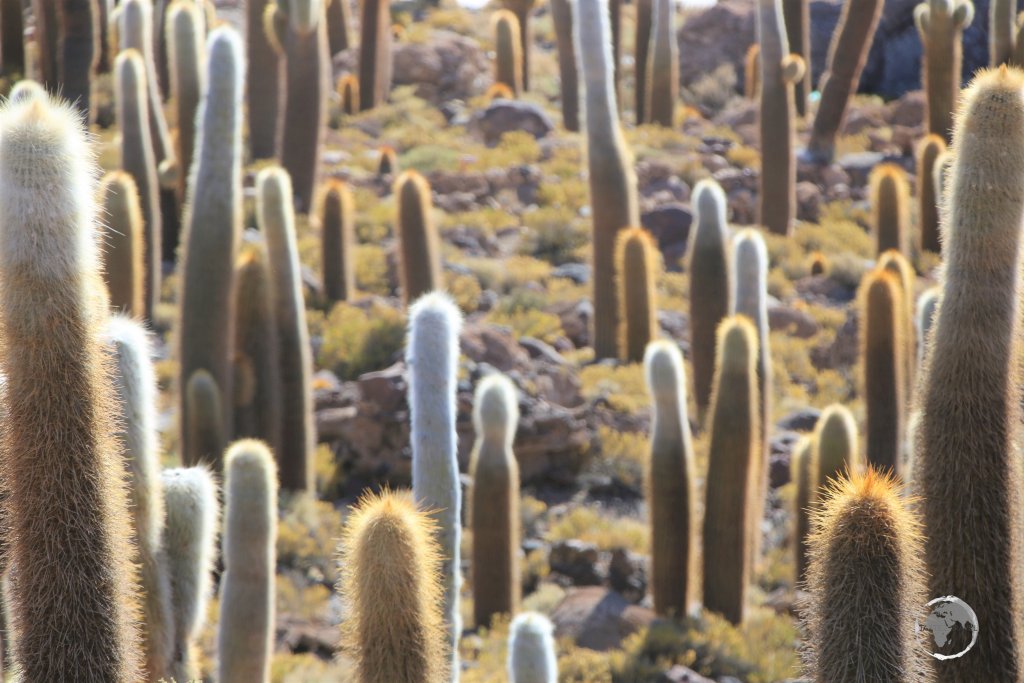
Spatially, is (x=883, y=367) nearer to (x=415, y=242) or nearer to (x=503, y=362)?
(x=503, y=362)

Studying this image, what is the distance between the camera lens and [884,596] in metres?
3.67

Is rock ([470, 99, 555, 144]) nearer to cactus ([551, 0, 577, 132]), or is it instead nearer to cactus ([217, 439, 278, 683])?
Result: cactus ([551, 0, 577, 132])

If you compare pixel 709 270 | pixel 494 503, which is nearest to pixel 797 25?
pixel 709 270

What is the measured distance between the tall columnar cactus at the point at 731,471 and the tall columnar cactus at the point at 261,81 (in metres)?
9.83

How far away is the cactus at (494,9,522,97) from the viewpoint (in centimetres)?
2486

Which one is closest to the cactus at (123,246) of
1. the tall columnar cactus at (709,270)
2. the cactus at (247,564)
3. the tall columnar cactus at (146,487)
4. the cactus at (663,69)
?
the cactus at (247,564)

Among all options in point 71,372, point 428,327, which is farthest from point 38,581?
point 428,327

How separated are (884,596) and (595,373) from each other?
1034 centimetres

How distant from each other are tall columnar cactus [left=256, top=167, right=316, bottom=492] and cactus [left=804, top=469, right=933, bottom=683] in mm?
7596

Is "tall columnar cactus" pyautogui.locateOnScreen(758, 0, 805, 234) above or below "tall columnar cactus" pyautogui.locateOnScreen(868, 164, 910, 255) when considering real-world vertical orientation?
above

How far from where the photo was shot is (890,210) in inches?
612

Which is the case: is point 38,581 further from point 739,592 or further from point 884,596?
point 739,592

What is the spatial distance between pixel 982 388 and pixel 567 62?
18.8 meters

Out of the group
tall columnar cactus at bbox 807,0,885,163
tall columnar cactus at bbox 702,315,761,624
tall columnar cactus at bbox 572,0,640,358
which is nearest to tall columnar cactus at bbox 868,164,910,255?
tall columnar cactus at bbox 572,0,640,358
